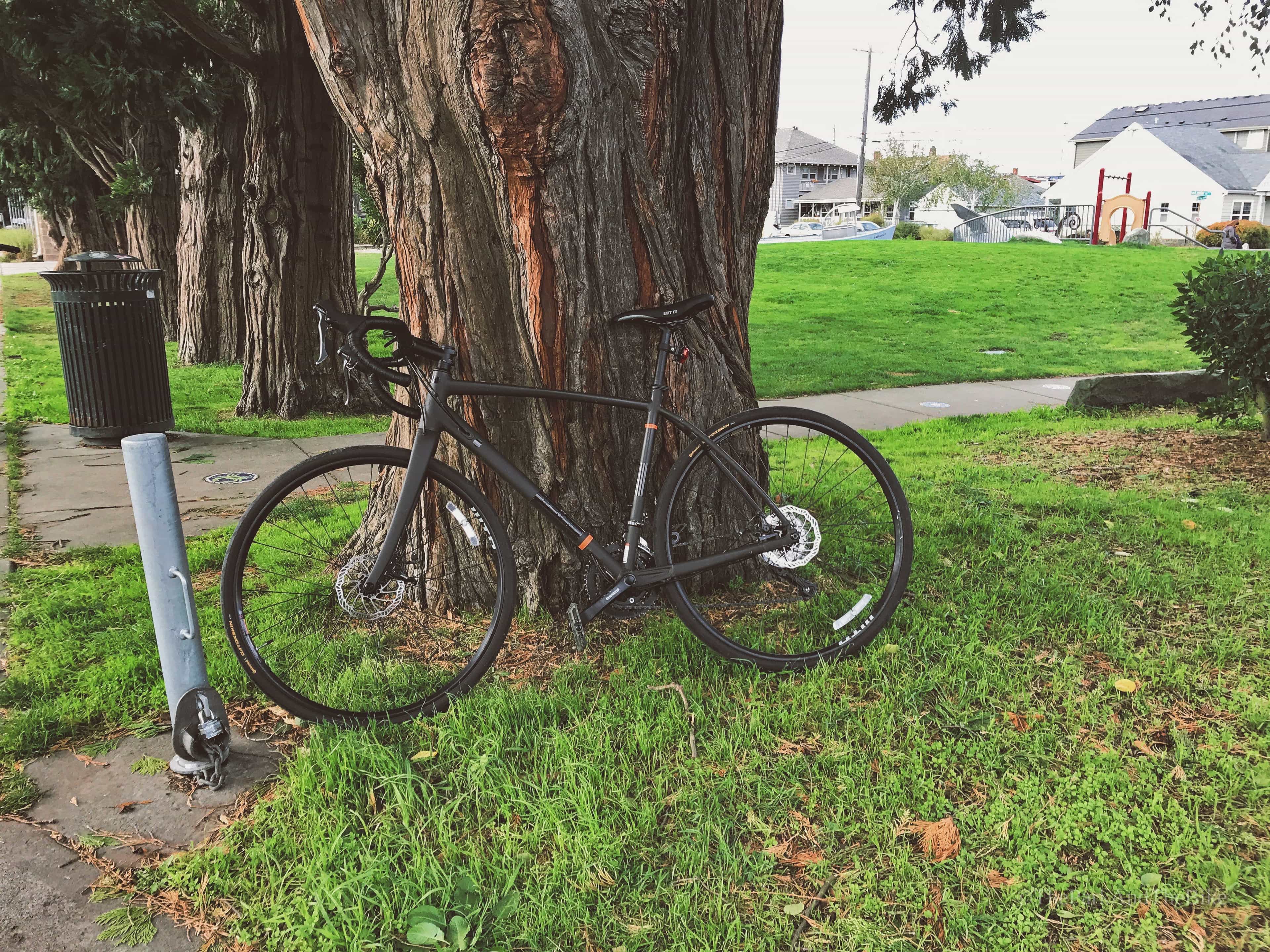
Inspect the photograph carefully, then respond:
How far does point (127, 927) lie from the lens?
2.23 meters

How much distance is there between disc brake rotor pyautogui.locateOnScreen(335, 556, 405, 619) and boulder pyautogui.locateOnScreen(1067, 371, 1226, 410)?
7.06 m

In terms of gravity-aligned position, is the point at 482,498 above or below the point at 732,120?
below

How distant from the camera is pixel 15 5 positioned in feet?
23.4

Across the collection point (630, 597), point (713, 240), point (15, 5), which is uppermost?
point (15, 5)

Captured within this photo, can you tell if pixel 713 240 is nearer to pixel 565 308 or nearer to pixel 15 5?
pixel 565 308

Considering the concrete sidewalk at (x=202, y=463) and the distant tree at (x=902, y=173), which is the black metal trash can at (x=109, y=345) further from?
the distant tree at (x=902, y=173)

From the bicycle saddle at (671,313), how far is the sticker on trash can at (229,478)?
12.8ft

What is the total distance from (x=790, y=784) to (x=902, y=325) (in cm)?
1266

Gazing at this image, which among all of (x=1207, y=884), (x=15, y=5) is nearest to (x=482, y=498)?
(x=1207, y=884)

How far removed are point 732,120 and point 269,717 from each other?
2843mm

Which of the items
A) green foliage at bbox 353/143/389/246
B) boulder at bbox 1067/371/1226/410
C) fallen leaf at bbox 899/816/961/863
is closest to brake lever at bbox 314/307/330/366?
fallen leaf at bbox 899/816/961/863

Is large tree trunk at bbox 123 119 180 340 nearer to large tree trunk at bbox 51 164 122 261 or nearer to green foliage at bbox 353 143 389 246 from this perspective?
large tree trunk at bbox 51 164 122 261

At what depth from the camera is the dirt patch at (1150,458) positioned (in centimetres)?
581

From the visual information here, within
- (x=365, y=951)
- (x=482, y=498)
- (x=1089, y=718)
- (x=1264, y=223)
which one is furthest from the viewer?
(x=1264, y=223)
